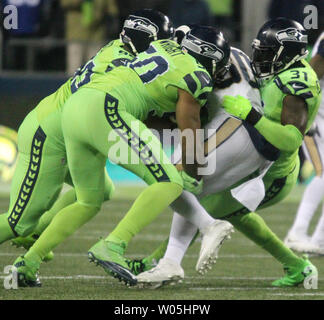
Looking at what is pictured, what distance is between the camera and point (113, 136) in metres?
4.11

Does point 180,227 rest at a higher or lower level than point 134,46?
lower

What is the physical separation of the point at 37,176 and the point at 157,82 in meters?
0.69

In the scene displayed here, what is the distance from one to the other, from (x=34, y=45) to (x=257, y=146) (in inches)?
276

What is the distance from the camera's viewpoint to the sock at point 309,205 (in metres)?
6.08

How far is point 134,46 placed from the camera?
15.5 ft

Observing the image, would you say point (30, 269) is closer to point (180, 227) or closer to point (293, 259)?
point (180, 227)

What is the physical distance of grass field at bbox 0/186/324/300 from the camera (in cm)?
412

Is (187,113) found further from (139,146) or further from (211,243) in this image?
(211,243)

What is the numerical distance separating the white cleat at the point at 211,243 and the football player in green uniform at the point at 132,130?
0.21 metres

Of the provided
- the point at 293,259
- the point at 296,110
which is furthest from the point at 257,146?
the point at 293,259

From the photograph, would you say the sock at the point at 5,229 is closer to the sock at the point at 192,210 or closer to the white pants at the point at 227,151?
the sock at the point at 192,210

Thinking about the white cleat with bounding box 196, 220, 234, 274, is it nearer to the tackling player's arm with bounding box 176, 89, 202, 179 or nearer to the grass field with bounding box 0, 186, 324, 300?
the grass field with bounding box 0, 186, 324, 300

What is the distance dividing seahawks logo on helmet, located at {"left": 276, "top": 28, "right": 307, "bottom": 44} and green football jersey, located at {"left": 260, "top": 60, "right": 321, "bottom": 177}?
0.37 feet

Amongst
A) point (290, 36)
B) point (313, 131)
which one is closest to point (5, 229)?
point (290, 36)
